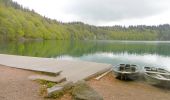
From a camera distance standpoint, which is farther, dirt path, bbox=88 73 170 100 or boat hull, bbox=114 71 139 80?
boat hull, bbox=114 71 139 80

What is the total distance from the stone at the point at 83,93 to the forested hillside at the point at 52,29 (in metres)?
43.4

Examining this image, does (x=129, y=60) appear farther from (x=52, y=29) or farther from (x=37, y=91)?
(x=52, y=29)

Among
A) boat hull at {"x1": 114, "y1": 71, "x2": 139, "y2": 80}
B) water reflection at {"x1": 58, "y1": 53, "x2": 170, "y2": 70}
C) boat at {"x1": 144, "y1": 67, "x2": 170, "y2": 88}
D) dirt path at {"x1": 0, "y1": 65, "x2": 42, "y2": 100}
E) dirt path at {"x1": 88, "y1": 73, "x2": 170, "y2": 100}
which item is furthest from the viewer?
water reflection at {"x1": 58, "y1": 53, "x2": 170, "y2": 70}

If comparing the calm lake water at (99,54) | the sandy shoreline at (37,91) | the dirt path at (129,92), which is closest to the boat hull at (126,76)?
the dirt path at (129,92)

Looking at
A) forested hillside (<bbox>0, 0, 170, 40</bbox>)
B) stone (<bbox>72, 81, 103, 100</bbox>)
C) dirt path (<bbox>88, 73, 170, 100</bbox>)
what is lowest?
dirt path (<bbox>88, 73, 170, 100</bbox>)

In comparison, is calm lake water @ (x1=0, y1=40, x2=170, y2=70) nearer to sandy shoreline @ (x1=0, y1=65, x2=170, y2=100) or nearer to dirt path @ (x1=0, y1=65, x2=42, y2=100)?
sandy shoreline @ (x1=0, y1=65, x2=170, y2=100)

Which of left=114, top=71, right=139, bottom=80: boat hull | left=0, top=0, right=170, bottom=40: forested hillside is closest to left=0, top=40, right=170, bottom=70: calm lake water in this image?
left=114, top=71, right=139, bottom=80: boat hull

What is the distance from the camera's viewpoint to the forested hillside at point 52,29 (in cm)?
5057

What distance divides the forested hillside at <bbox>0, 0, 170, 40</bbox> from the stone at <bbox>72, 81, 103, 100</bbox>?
43.4 meters

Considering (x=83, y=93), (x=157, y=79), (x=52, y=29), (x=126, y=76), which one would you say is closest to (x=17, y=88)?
(x=83, y=93)

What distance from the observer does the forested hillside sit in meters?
50.6

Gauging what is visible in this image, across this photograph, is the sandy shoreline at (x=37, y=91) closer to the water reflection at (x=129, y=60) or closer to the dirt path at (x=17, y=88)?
the dirt path at (x=17, y=88)

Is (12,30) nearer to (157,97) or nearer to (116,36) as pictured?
(157,97)

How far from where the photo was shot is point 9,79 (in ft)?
20.7
